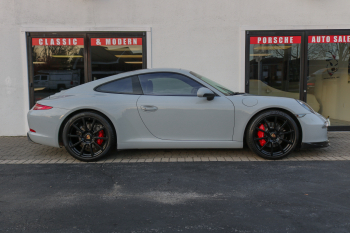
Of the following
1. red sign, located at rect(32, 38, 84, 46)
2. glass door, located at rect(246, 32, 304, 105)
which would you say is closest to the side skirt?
glass door, located at rect(246, 32, 304, 105)

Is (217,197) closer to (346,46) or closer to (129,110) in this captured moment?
(129,110)

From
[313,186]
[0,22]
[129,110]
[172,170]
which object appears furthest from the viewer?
[0,22]

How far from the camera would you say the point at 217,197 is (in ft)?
10.8

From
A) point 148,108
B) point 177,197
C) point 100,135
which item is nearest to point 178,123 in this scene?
point 148,108

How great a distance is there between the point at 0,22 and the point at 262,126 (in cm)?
663

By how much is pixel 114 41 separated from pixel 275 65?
161 inches

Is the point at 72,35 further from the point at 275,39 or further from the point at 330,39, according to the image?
the point at 330,39

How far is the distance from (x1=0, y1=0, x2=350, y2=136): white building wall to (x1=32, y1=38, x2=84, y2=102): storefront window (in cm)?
29

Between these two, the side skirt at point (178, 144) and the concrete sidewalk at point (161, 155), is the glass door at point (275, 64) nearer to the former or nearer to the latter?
the concrete sidewalk at point (161, 155)

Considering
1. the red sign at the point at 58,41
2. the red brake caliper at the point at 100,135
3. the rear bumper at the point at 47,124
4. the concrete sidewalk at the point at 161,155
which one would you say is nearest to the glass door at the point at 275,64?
the concrete sidewalk at the point at 161,155

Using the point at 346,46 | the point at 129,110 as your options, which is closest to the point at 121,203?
the point at 129,110

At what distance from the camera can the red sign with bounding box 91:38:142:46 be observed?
792 centimetres

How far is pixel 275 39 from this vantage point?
26.1 feet

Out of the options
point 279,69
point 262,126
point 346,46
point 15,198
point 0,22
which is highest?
point 0,22
